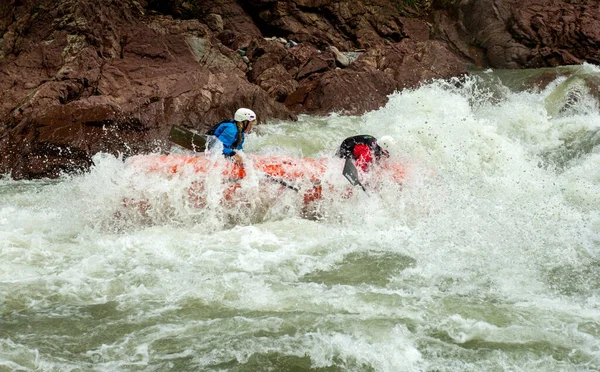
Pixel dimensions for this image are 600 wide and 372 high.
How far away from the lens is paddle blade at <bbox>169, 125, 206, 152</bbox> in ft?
25.3

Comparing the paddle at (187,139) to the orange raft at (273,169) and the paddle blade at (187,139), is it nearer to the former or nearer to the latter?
the paddle blade at (187,139)

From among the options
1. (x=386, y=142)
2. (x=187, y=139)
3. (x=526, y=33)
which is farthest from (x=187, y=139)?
(x=526, y=33)

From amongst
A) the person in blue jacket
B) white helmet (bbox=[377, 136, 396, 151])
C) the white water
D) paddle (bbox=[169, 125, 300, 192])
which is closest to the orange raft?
the white water

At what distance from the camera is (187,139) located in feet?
25.5

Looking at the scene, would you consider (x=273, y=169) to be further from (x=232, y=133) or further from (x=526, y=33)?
(x=526, y=33)

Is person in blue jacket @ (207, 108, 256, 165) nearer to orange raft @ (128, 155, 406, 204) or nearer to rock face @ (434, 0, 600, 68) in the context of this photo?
orange raft @ (128, 155, 406, 204)

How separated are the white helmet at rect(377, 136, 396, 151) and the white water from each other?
22cm

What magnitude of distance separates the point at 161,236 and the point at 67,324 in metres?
1.95

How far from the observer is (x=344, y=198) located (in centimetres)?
707

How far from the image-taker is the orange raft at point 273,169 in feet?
22.7

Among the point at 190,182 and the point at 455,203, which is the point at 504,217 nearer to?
the point at 455,203

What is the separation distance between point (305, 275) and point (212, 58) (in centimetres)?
886

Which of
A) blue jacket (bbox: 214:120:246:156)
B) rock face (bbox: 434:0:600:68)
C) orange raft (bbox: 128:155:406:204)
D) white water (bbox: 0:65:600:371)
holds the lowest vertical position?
white water (bbox: 0:65:600:371)

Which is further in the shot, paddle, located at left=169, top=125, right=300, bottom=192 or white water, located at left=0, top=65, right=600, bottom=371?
paddle, located at left=169, top=125, right=300, bottom=192
